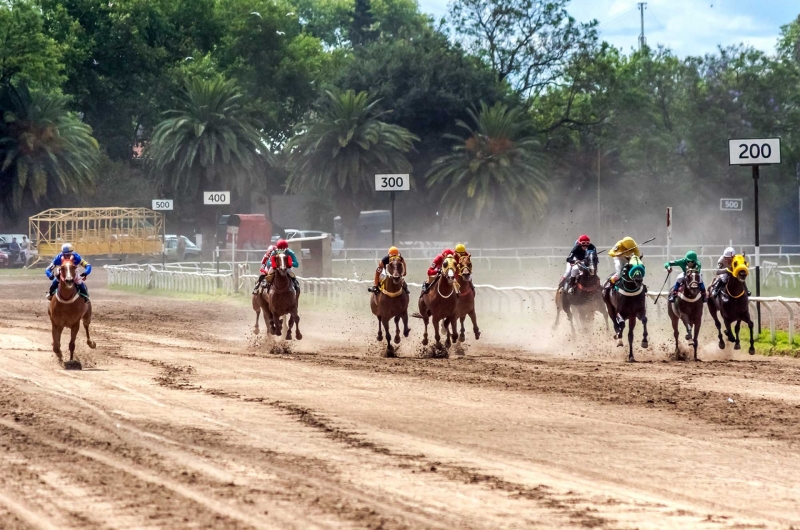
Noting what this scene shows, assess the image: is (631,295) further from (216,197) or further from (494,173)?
(494,173)

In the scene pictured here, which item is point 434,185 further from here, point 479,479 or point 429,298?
point 479,479

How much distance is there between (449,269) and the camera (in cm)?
2005

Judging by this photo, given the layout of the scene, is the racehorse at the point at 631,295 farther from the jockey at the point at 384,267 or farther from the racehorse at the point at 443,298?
the jockey at the point at 384,267

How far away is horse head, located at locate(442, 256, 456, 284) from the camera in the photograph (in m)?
20.0

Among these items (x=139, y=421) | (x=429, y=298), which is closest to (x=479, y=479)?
(x=139, y=421)

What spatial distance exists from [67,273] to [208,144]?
167ft

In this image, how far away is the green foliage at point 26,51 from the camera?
239 ft

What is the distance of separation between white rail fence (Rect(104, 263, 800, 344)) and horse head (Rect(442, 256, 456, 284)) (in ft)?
15.4

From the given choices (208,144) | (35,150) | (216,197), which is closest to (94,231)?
(35,150)

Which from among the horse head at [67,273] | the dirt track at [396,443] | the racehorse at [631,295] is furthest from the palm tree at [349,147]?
the horse head at [67,273]

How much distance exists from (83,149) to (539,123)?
2691 cm

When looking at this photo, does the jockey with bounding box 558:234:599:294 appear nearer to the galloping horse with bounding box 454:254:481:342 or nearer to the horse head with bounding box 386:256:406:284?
the galloping horse with bounding box 454:254:481:342

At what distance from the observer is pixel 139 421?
11914mm

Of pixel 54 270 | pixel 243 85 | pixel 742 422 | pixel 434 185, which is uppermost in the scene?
pixel 243 85
